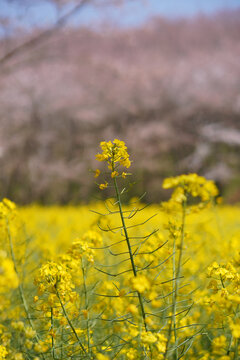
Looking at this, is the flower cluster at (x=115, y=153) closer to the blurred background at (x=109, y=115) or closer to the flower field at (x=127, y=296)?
the flower field at (x=127, y=296)

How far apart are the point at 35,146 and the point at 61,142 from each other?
0.73 metres

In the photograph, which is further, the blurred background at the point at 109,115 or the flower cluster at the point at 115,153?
the blurred background at the point at 109,115

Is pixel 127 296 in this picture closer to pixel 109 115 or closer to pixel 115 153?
pixel 115 153

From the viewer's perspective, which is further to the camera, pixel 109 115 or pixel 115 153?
pixel 109 115

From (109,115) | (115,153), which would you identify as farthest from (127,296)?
(109,115)

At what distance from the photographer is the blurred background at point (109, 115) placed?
1070cm

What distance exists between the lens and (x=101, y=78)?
1147 cm

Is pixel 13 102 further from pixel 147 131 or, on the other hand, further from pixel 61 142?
pixel 147 131

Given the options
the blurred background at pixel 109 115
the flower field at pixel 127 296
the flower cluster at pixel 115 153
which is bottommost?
the flower field at pixel 127 296

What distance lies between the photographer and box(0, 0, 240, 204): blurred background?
1070 cm

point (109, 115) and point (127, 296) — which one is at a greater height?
point (109, 115)

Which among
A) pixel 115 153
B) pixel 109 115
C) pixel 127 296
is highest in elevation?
pixel 109 115

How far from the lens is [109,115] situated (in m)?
11.5

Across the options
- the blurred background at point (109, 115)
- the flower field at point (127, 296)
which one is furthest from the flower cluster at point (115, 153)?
the blurred background at point (109, 115)
